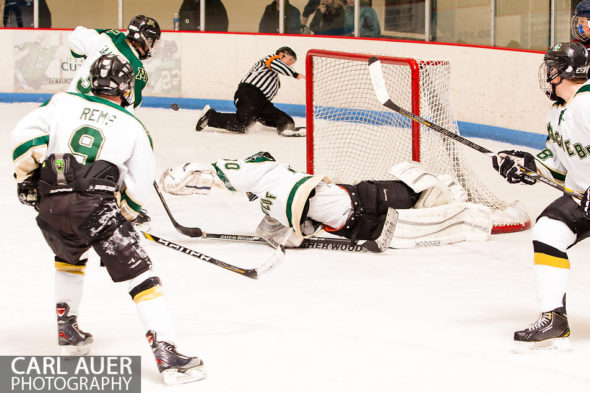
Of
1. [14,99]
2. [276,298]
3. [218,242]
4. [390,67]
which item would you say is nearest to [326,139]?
[390,67]

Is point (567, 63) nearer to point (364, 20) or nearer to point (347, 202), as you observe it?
point (347, 202)

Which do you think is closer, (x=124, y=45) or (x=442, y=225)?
(x=442, y=225)

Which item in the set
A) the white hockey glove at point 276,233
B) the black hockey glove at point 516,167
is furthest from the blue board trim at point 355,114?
the black hockey glove at point 516,167

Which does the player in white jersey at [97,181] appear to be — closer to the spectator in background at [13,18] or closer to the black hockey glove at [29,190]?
the black hockey glove at [29,190]

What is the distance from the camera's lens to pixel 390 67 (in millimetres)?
5246

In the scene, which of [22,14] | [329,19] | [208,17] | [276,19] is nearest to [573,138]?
[329,19]

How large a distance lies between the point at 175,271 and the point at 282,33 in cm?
567

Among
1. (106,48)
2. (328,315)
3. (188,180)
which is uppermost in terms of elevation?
(106,48)

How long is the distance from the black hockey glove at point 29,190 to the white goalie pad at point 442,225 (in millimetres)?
1939

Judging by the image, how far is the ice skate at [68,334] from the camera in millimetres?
2750

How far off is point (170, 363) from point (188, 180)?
4.63 feet

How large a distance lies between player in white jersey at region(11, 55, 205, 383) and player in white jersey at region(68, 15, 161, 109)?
188 centimetres

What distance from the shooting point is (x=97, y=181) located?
255cm

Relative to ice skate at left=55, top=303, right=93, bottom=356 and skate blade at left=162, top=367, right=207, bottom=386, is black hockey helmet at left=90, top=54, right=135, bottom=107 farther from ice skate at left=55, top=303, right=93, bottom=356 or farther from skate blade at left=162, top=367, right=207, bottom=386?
skate blade at left=162, top=367, right=207, bottom=386
